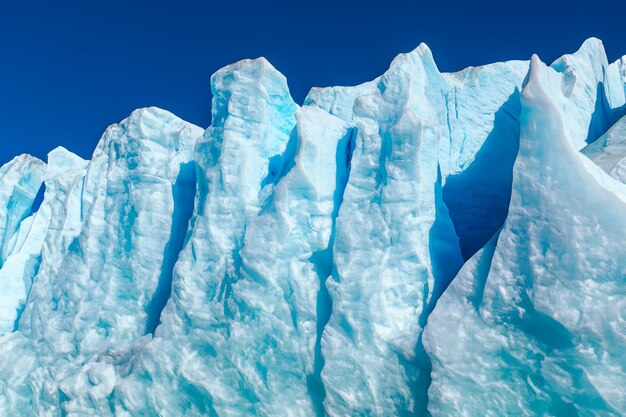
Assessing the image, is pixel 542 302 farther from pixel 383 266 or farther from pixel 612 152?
pixel 612 152

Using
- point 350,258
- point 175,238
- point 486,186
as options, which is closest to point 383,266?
point 350,258

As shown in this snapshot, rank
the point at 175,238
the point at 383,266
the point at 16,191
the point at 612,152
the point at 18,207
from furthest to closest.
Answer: the point at 18,207 < the point at 16,191 < the point at 175,238 < the point at 612,152 < the point at 383,266

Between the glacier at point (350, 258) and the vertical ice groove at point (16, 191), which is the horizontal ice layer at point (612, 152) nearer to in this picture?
the glacier at point (350, 258)

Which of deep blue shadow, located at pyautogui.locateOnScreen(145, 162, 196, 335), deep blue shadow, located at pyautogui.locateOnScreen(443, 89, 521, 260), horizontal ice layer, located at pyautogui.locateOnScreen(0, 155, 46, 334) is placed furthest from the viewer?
horizontal ice layer, located at pyautogui.locateOnScreen(0, 155, 46, 334)

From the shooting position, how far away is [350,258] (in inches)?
247

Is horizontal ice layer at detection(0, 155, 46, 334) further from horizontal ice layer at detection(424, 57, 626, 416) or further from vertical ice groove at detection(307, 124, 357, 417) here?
horizontal ice layer at detection(424, 57, 626, 416)

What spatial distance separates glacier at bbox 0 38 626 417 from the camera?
4711 millimetres

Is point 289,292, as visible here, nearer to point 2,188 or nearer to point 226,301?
point 226,301

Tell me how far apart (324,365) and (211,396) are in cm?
164

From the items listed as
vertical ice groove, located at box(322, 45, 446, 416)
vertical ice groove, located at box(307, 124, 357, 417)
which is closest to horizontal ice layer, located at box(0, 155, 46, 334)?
vertical ice groove, located at box(307, 124, 357, 417)

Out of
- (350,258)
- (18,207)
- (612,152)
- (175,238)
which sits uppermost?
(18,207)

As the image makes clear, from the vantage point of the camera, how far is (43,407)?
8633mm

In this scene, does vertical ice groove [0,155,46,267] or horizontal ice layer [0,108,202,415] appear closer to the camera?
horizontal ice layer [0,108,202,415]

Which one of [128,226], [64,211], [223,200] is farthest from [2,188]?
[223,200]
